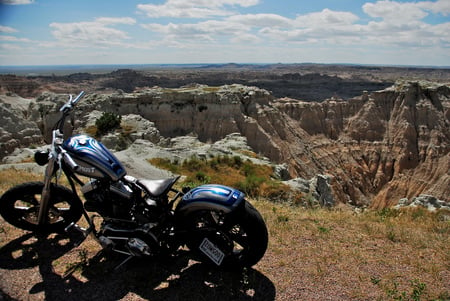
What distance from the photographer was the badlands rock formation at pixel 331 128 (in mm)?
37188

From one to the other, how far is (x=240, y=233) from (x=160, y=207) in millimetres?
1099

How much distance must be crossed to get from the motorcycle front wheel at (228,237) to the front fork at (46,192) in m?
2.00

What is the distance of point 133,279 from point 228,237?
1.35m

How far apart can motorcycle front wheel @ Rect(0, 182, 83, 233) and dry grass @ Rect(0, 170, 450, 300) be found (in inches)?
8.5

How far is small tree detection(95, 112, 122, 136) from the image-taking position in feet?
100.0

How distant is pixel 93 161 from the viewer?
4.40 meters

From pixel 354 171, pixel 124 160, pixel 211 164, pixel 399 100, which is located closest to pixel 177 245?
pixel 124 160

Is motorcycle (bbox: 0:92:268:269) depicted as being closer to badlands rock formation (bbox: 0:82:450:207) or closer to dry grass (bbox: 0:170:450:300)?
dry grass (bbox: 0:170:450:300)

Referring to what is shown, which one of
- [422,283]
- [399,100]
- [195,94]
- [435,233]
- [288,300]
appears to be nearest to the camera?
[288,300]

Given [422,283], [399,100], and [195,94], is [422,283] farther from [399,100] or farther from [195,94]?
[399,100]

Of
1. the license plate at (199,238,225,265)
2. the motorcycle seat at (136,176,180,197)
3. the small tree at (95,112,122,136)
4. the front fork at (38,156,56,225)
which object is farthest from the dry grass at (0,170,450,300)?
the small tree at (95,112,122,136)

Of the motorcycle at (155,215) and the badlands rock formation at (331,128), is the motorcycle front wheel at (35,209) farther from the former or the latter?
the badlands rock formation at (331,128)

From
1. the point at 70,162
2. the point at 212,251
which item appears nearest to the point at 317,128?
the point at 212,251

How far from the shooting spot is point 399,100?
155 ft
